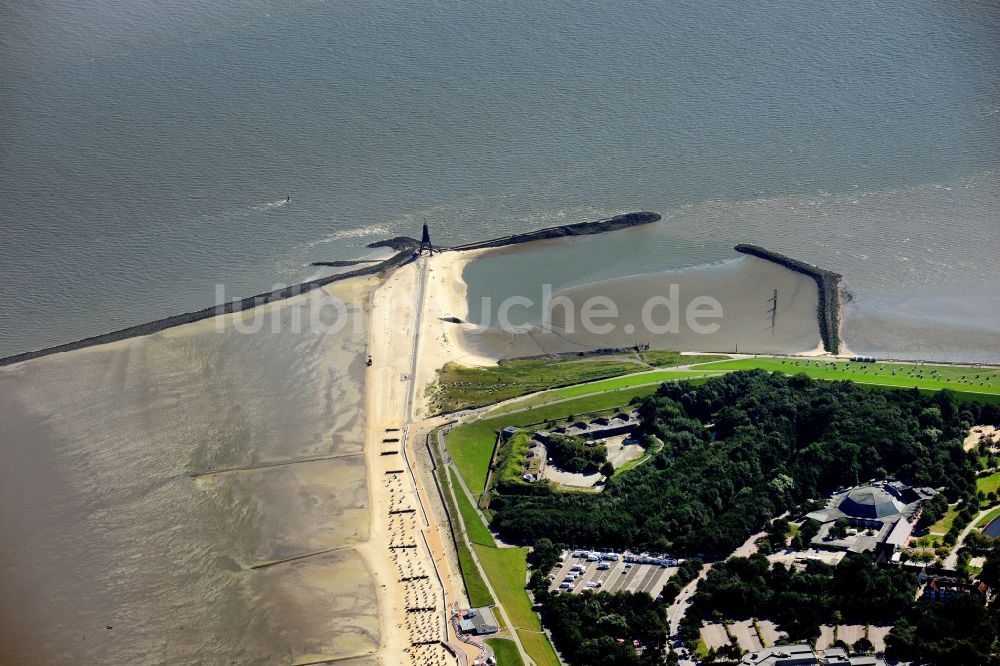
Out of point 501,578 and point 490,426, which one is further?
point 490,426

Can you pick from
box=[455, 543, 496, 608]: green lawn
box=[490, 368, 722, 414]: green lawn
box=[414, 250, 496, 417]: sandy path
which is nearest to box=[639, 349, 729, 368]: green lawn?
box=[490, 368, 722, 414]: green lawn

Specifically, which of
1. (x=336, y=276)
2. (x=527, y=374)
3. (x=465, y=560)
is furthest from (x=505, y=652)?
(x=336, y=276)

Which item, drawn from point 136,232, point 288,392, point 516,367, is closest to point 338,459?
point 288,392

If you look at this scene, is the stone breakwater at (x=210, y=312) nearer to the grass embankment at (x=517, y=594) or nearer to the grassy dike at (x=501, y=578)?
the grassy dike at (x=501, y=578)

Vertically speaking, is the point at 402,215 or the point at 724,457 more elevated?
the point at 402,215

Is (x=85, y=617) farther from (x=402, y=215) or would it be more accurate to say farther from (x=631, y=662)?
(x=402, y=215)

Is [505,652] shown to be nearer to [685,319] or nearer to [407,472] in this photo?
[407,472]

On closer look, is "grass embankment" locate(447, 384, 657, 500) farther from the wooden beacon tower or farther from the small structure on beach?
the wooden beacon tower
